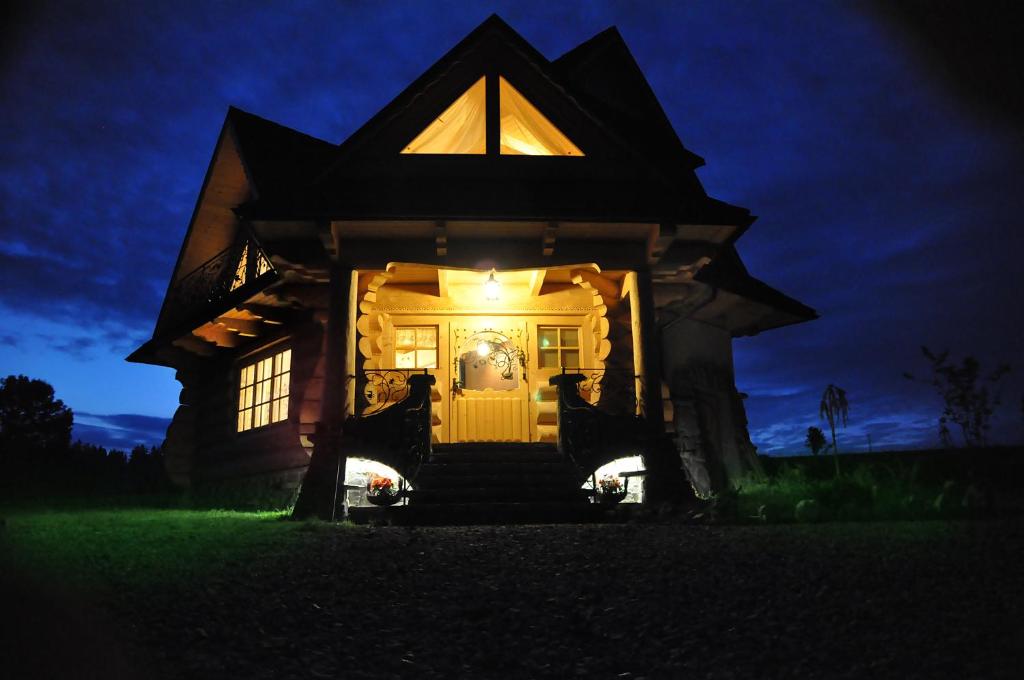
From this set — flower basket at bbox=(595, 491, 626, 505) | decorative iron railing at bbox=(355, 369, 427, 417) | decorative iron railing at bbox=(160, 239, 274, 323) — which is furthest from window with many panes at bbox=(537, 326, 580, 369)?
decorative iron railing at bbox=(160, 239, 274, 323)

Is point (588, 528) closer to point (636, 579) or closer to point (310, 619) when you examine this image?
point (636, 579)

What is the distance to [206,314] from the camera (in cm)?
1448

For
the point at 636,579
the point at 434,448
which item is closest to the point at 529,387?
the point at 434,448

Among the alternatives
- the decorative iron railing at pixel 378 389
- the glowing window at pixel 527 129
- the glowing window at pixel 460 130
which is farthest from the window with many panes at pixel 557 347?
the glowing window at pixel 460 130

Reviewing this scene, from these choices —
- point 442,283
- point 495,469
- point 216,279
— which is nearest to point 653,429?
point 495,469

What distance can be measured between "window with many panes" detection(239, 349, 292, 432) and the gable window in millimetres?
5185

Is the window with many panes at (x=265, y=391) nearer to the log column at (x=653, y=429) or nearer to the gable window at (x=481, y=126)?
the gable window at (x=481, y=126)

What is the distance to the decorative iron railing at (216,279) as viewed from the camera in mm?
14453

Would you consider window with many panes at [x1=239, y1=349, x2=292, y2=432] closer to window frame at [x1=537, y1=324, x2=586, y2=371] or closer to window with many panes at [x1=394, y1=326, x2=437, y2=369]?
window with many panes at [x1=394, y1=326, x2=437, y2=369]

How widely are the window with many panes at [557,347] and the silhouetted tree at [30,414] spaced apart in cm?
3678

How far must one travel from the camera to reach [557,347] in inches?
554

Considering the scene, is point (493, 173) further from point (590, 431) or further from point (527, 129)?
point (590, 431)

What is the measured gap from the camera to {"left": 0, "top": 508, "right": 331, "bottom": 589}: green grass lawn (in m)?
5.00

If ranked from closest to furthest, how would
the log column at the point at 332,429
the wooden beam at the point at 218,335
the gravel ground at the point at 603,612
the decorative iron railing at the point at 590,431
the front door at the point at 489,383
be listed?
the gravel ground at the point at 603,612 → the log column at the point at 332,429 → the decorative iron railing at the point at 590,431 → the front door at the point at 489,383 → the wooden beam at the point at 218,335
